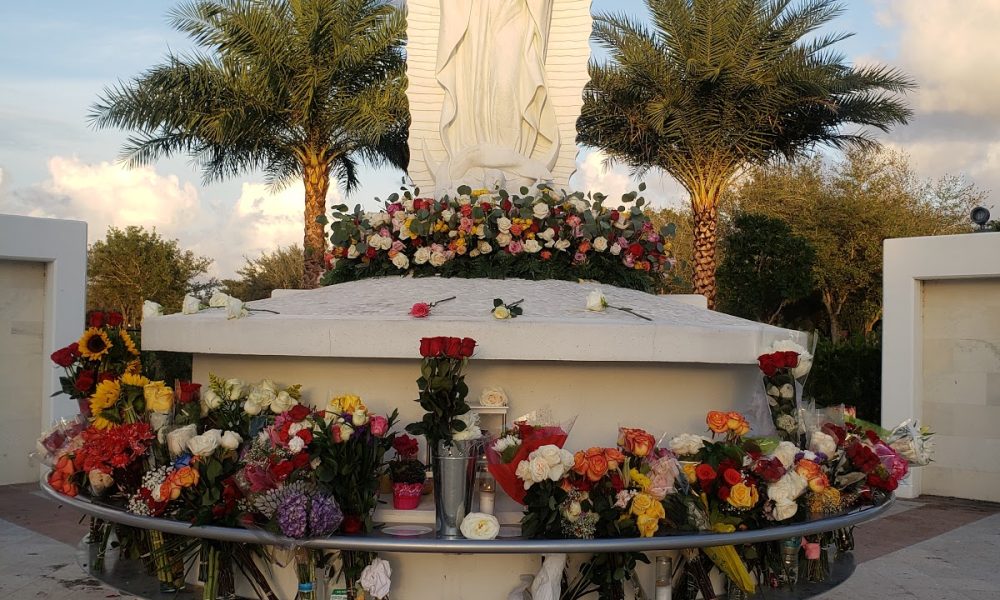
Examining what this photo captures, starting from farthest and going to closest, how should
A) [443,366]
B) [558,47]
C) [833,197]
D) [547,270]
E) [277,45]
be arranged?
[833,197], [277,45], [558,47], [547,270], [443,366]

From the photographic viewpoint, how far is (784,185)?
95.1 feet

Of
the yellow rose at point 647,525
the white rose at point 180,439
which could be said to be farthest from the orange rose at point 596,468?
the white rose at point 180,439

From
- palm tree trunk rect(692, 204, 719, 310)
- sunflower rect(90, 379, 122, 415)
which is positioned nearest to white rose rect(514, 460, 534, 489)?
sunflower rect(90, 379, 122, 415)

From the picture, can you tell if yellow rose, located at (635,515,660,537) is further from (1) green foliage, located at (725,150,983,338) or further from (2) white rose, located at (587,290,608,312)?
(1) green foliage, located at (725,150,983,338)

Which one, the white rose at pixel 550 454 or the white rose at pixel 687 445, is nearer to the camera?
the white rose at pixel 550 454

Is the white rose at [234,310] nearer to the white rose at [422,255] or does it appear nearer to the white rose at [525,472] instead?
the white rose at [422,255]

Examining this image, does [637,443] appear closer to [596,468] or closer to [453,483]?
[596,468]

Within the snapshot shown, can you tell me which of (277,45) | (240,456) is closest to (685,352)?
(240,456)

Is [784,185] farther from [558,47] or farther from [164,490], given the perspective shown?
[164,490]

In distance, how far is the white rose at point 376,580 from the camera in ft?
15.5

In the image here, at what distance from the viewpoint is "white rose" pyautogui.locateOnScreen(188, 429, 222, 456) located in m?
4.65

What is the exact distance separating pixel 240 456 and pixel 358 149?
14.2 m

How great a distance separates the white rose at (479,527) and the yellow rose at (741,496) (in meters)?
1.14

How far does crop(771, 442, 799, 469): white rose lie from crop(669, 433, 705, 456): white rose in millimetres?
375
